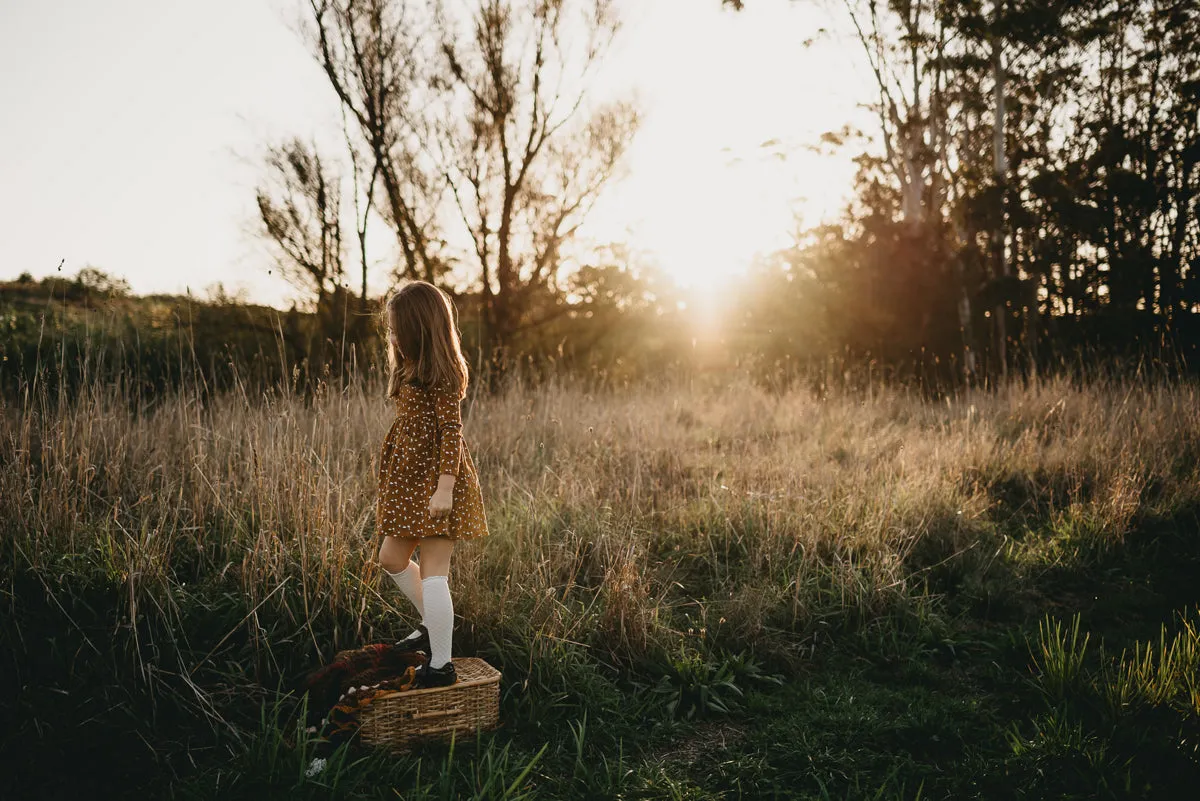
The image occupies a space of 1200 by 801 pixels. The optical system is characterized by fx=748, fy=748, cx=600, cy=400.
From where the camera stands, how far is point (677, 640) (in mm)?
3547

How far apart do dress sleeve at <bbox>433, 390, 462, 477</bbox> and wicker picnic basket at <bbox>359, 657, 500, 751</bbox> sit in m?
0.77

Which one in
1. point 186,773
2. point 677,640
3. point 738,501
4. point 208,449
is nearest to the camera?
point 186,773

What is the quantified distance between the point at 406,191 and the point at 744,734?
33.6ft

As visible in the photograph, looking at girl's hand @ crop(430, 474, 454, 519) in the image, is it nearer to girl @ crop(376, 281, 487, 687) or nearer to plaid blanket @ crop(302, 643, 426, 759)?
girl @ crop(376, 281, 487, 687)

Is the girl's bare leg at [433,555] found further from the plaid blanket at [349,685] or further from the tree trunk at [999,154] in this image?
the tree trunk at [999,154]

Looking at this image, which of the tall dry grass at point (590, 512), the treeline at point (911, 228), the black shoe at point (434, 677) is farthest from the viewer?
the treeline at point (911, 228)

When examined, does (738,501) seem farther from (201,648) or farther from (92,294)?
(92,294)

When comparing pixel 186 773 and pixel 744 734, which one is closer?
pixel 186 773

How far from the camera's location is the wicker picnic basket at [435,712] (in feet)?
Result: 8.59

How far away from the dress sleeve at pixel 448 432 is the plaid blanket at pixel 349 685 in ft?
2.45

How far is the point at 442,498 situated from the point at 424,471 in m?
0.19

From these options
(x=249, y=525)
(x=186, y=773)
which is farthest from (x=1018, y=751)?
(x=249, y=525)

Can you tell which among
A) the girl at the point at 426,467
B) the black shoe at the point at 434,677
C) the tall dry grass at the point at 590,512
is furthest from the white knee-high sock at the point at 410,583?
the tall dry grass at the point at 590,512

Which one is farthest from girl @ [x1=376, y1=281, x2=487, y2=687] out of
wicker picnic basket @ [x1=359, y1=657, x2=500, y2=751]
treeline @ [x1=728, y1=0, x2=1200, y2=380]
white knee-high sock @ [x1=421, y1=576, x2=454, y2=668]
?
treeline @ [x1=728, y1=0, x2=1200, y2=380]
